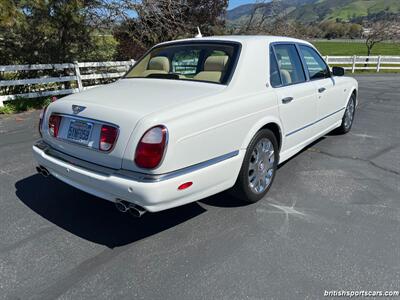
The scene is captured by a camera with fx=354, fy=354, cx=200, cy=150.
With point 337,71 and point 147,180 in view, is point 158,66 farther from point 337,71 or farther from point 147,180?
point 337,71

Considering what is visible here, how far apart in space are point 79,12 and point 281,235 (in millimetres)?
8714

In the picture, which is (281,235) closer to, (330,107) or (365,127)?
(330,107)

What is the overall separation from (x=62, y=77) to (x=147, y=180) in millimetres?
8722

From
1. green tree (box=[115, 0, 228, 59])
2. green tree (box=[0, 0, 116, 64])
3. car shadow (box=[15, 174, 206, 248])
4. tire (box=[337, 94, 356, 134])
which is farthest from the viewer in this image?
green tree (box=[115, 0, 228, 59])

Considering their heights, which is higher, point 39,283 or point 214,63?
point 214,63

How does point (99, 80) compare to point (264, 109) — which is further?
point (99, 80)

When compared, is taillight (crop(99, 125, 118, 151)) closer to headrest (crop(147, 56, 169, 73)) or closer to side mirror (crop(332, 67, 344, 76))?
headrest (crop(147, 56, 169, 73))

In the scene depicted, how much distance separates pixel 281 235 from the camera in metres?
3.17

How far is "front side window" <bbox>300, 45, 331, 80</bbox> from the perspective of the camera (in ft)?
15.2

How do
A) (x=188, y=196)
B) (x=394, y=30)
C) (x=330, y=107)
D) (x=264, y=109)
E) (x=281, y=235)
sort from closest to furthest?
(x=188, y=196) → (x=281, y=235) → (x=264, y=109) → (x=330, y=107) → (x=394, y=30)

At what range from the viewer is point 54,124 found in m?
3.30

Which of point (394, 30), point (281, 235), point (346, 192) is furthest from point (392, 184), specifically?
point (394, 30)

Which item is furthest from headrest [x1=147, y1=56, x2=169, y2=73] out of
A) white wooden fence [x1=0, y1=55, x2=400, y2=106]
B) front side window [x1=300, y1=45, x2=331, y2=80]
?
white wooden fence [x1=0, y1=55, x2=400, y2=106]

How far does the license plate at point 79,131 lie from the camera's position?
2946mm
